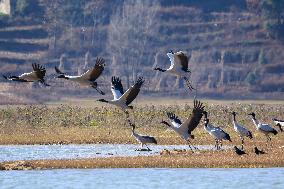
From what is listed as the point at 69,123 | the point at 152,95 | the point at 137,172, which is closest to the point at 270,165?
the point at 137,172

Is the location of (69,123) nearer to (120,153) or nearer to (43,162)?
(120,153)

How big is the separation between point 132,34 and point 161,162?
5718 centimetres

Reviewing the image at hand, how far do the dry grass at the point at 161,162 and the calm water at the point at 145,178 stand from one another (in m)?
0.46

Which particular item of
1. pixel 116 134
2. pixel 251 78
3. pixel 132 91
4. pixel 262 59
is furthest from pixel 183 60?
pixel 262 59

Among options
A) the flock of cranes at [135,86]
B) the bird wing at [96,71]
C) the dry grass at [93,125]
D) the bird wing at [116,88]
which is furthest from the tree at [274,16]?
the bird wing at [96,71]

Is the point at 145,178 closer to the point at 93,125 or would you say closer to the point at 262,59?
the point at 93,125

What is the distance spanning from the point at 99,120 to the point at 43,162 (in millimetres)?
17674

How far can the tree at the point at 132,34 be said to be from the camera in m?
85.9

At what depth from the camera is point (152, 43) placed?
89.5 m

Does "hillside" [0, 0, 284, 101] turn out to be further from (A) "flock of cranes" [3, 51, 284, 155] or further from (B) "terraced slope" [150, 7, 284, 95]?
(A) "flock of cranes" [3, 51, 284, 155]

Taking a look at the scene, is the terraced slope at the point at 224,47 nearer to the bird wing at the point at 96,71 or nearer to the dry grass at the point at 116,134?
the dry grass at the point at 116,134

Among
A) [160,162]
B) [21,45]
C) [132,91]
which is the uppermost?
[132,91]

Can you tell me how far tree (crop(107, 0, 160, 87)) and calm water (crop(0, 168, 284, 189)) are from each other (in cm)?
5250

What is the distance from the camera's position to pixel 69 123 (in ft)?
160
